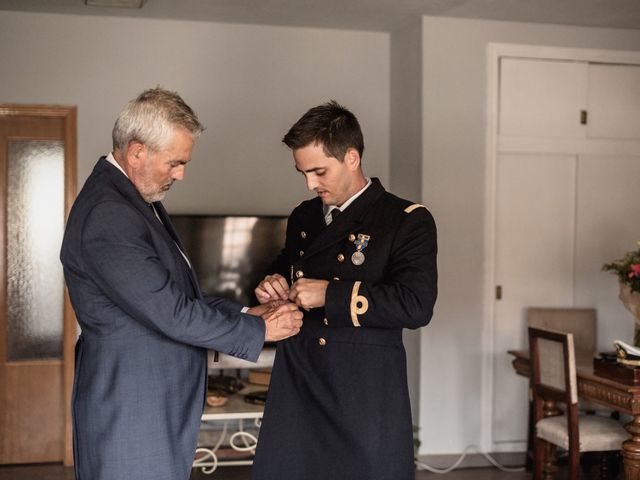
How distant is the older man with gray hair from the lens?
1999 mm

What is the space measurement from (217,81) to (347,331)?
3163 mm

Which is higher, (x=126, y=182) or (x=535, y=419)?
(x=126, y=182)

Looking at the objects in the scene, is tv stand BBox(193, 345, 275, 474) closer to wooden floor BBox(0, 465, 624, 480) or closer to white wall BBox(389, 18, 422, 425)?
wooden floor BBox(0, 465, 624, 480)

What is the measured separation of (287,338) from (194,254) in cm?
257

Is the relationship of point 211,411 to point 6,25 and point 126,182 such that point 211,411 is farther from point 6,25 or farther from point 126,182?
point 6,25

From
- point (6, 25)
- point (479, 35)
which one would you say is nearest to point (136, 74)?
point (6, 25)

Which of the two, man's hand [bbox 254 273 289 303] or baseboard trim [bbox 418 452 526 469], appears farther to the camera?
baseboard trim [bbox 418 452 526 469]

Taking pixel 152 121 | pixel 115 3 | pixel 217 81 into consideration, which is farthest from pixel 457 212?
pixel 152 121

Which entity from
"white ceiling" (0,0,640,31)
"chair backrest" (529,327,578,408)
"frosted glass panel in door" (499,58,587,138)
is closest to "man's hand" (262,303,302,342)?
"chair backrest" (529,327,578,408)

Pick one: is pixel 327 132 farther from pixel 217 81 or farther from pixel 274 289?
pixel 217 81

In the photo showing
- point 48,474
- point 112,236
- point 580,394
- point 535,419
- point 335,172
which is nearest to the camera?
point 112,236

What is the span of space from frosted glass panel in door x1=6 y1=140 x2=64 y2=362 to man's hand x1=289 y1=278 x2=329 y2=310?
317 cm

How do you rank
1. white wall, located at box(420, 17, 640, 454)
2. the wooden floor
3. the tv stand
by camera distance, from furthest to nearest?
white wall, located at box(420, 17, 640, 454), the wooden floor, the tv stand

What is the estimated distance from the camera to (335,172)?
7.41 ft
